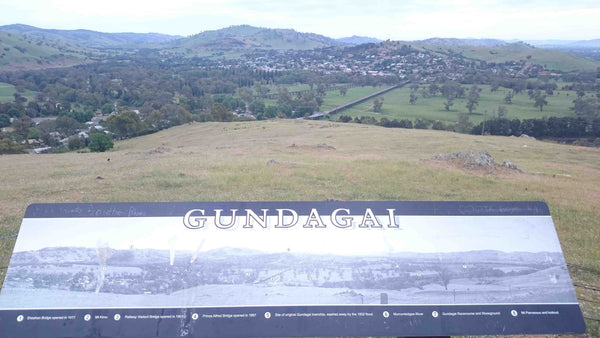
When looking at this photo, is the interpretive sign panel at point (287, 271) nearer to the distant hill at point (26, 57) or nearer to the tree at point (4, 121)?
the tree at point (4, 121)

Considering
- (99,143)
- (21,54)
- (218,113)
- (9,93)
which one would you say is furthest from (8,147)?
(21,54)

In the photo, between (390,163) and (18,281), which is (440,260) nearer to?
(18,281)

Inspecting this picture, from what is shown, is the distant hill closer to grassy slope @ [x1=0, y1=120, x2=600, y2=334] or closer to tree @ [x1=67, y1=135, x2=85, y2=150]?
tree @ [x1=67, y1=135, x2=85, y2=150]

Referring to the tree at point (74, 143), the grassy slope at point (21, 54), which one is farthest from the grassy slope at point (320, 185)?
the grassy slope at point (21, 54)

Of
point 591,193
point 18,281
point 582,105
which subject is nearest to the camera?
point 18,281

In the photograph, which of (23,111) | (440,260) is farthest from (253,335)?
(23,111)
